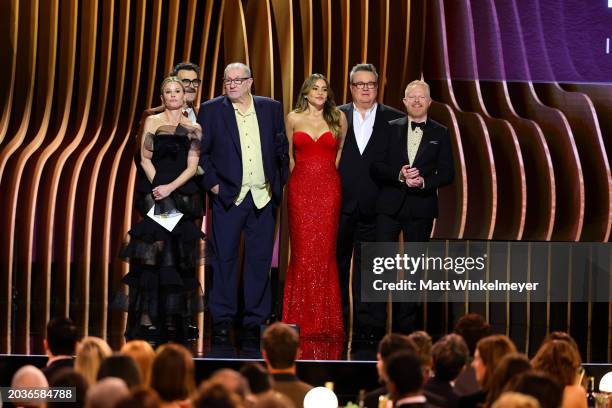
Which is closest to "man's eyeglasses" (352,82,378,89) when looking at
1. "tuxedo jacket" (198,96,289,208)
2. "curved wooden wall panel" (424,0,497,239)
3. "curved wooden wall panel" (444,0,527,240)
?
"tuxedo jacket" (198,96,289,208)

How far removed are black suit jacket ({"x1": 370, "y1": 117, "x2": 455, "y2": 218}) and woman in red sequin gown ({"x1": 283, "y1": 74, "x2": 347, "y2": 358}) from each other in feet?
0.73

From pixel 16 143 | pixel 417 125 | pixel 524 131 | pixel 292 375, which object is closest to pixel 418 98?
pixel 417 125

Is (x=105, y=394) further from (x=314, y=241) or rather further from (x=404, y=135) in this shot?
(x=404, y=135)

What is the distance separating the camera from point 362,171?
579 cm

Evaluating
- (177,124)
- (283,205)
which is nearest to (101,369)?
(177,124)

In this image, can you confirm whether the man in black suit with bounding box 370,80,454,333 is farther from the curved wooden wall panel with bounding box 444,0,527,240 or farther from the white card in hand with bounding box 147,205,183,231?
the curved wooden wall panel with bounding box 444,0,527,240

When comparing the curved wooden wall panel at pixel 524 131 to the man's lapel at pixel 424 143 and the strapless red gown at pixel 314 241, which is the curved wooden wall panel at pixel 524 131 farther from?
the strapless red gown at pixel 314 241

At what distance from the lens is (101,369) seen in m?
3.29

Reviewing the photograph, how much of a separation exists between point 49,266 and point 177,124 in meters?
1.64

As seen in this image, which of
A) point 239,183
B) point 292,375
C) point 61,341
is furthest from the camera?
point 239,183

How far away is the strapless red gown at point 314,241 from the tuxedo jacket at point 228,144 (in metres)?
0.12

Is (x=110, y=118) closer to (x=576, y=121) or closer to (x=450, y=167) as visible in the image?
(x=450, y=167)

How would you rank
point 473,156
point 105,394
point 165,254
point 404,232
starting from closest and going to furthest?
point 105,394 → point 165,254 → point 404,232 → point 473,156

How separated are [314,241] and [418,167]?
60 cm
